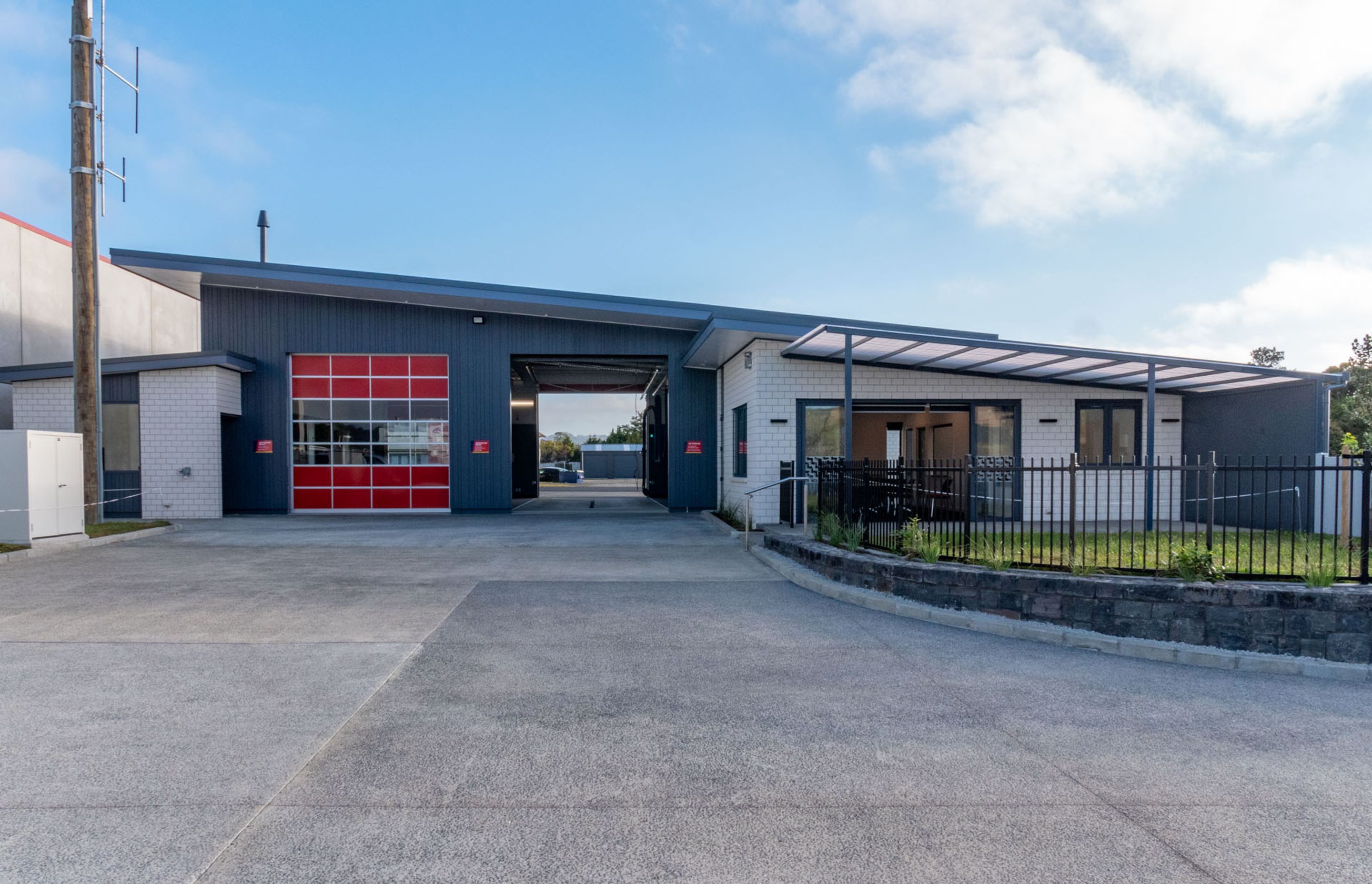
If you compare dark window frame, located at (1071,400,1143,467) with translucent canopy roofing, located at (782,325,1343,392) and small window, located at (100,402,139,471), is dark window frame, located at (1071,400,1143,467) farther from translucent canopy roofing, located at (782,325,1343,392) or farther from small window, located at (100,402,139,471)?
small window, located at (100,402,139,471)

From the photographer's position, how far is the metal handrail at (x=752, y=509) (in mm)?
12438

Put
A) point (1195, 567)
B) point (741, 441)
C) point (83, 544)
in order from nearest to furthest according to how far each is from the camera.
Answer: point (1195, 567) → point (83, 544) → point (741, 441)

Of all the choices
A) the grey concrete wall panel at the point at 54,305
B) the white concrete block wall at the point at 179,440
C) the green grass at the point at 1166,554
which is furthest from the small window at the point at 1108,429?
the grey concrete wall panel at the point at 54,305

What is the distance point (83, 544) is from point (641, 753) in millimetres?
13442

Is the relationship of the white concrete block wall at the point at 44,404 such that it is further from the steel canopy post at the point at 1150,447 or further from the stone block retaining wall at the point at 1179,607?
the steel canopy post at the point at 1150,447

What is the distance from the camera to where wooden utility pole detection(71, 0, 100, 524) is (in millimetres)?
14805

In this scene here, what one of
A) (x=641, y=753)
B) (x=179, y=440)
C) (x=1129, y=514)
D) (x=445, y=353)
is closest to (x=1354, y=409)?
(x=1129, y=514)

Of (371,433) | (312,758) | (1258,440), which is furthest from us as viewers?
(371,433)

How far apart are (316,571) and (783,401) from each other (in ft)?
28.4

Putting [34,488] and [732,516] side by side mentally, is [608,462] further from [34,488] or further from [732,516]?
[34,488]

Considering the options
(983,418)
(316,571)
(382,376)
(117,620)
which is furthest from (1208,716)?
(382,376)

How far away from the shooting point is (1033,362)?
13.2m

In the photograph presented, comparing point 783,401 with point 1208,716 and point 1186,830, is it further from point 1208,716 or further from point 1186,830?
point 1186,830

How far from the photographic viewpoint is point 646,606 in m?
8.12
